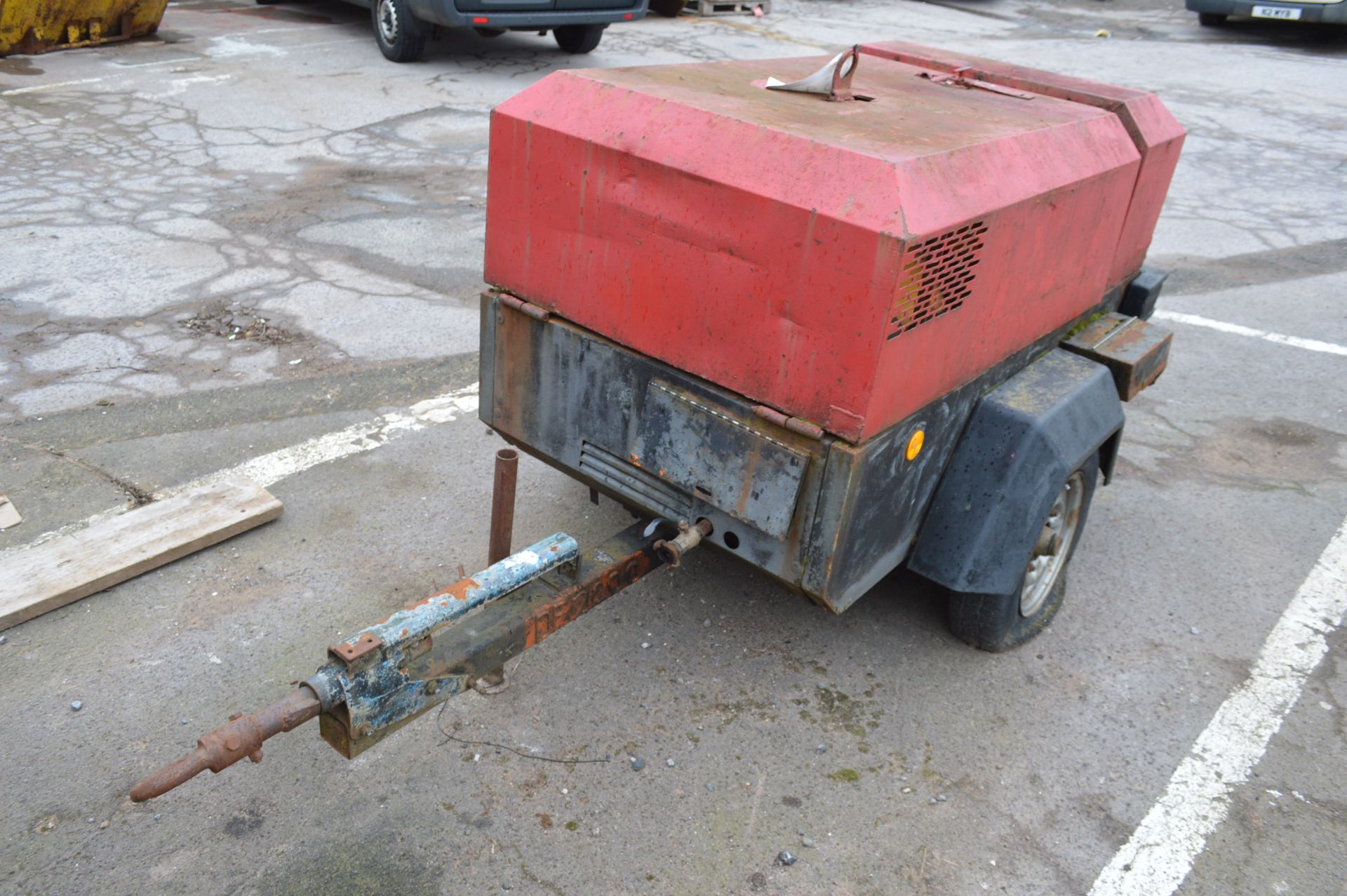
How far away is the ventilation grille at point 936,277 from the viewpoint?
2.26m

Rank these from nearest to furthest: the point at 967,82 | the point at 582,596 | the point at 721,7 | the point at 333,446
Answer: the point at 582,596
the point at 967,82
the point at 333,446
the point at 721,7

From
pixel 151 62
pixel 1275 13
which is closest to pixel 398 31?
pixel 151 62

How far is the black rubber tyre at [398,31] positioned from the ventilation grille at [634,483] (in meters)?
7.73

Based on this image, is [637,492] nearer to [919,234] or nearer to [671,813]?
[671,813]

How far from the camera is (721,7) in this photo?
13.8m

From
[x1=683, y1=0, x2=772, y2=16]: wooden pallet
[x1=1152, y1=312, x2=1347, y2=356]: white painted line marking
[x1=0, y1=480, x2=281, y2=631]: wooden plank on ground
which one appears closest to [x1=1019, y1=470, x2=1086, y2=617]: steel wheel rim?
[x1=0, y1=480, x2=281, y2=631]: wooden plank on ground

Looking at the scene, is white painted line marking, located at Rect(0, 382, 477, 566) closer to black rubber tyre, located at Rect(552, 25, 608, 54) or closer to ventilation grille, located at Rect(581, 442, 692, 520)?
ventilation grille, located at Rect(581, 442, 692, 520)

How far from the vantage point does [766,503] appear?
256 cm

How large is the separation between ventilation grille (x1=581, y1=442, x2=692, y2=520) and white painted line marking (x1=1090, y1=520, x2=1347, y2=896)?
1436mm

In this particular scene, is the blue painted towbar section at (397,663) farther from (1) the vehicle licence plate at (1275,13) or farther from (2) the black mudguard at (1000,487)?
(1) the vehicle licence plate at (1275,13)

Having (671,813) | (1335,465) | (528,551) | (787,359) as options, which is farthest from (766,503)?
(1335,465)

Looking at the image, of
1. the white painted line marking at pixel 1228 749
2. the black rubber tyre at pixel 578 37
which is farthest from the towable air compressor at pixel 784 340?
the black rubber tyre at pixel 578 37

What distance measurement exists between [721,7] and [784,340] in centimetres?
1273

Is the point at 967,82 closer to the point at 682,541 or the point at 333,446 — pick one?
the point at 682,541
